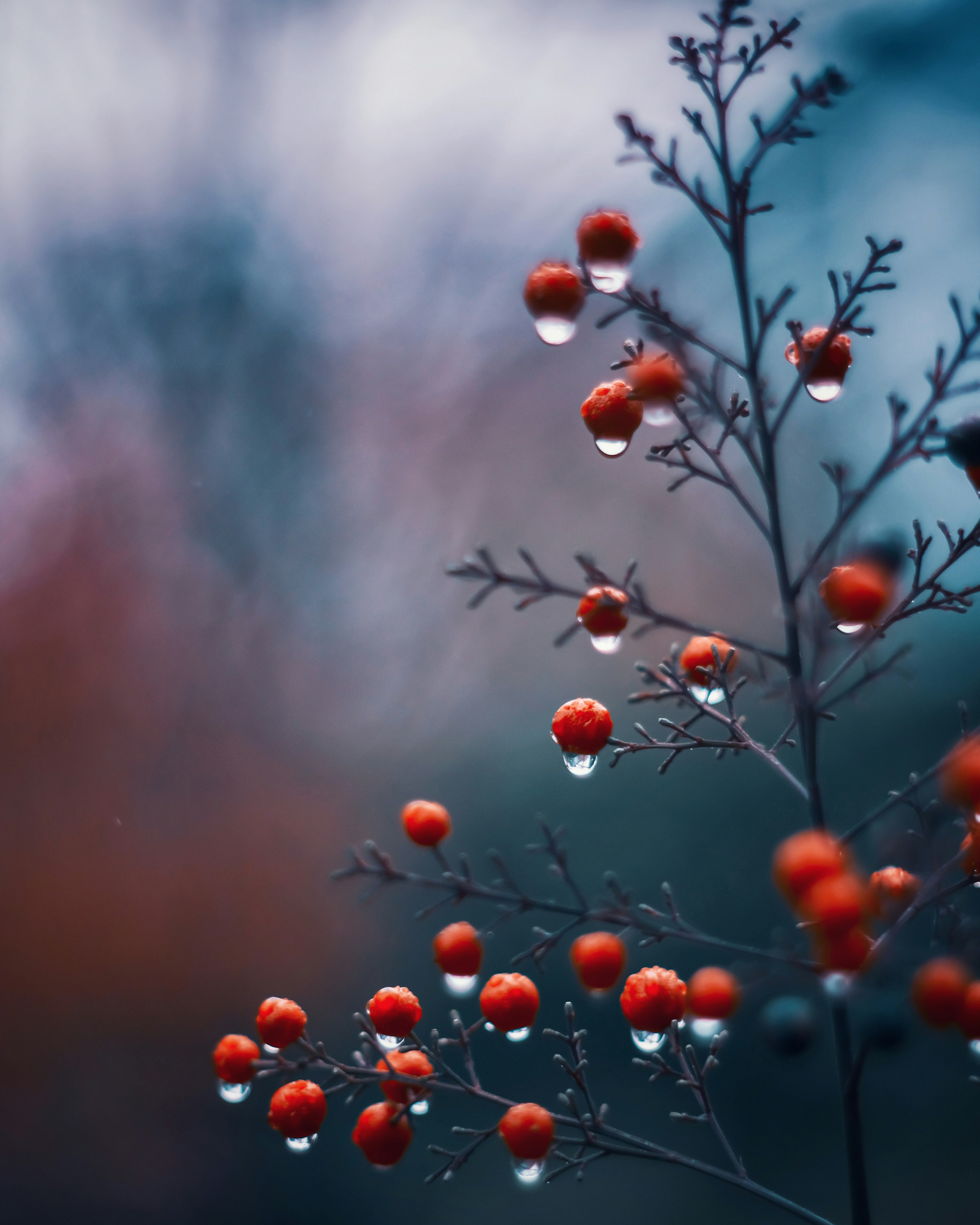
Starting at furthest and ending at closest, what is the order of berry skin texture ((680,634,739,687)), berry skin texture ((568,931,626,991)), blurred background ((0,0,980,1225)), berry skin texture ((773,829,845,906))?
Answer: blurred background ((0,0,980,1225))
berry skin texture ((680,634,739,687))
berry skin texture ((568,931,626,991))
berry skin texture ((773,829,845,906))

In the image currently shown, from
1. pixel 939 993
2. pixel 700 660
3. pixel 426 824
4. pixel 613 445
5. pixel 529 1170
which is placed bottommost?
pixel 529 1170

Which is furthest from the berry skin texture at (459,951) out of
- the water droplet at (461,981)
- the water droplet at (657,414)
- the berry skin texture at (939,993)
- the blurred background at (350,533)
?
the blurred background at (350,533)

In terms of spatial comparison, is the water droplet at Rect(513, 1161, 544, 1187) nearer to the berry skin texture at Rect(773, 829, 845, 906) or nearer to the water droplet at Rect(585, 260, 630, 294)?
the berry skin texture at Rect(773, 829, 845, 906)

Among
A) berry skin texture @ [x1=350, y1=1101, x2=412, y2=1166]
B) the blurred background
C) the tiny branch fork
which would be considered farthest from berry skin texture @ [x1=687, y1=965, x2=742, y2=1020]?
the blurred background

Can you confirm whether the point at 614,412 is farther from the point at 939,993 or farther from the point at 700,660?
the point at 939,993

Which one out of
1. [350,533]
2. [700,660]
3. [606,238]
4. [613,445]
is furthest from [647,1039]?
[350,533]
